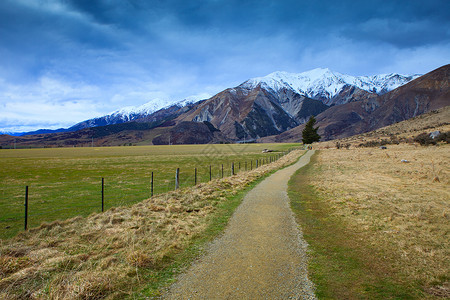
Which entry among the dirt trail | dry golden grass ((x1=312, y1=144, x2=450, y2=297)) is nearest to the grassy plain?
dry golden grass ((x1=312, y1=144, x2=450, y2=297))

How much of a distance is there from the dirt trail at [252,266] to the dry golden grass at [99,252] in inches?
46.1

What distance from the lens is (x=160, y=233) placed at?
8.84 metres

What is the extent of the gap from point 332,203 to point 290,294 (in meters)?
9.53

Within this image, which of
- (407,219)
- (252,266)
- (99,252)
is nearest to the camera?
(252,266)

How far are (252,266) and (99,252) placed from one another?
4.68m

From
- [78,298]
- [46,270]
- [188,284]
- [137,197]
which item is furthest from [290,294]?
[137,197]

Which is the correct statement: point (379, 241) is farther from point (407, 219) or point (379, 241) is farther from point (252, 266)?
point (252, 266)

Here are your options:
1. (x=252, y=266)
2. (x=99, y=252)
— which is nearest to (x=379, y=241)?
(x=252, y=266)

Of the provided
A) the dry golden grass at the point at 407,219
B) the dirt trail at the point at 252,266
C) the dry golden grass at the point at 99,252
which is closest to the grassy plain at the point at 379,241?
the dry golden grass at the point at 407,219

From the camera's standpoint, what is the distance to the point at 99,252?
281 inches

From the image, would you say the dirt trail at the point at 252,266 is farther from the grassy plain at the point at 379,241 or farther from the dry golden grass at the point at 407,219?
the dry golden grass at the point at 407,219

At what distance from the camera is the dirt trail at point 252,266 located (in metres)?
5.16

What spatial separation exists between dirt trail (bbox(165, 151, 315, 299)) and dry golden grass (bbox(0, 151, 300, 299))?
1171 millimetres

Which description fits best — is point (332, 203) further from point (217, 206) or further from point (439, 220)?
point (217, 206)
